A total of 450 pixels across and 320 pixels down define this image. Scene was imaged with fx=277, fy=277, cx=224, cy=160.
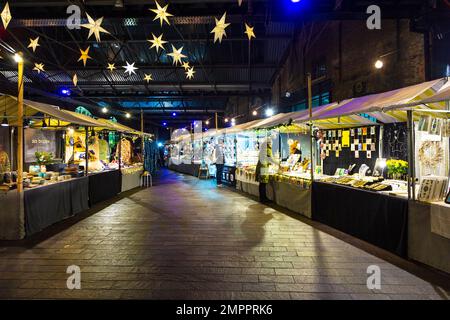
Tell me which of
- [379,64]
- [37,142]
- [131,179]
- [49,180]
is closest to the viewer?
[49,180]

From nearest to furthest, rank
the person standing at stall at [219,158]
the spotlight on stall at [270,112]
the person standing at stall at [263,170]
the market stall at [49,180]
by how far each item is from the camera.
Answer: the market stall at [49,180]
the person standing at stall at [263,170]
the person standing at stall at [219,158]
the spotlight on stall at [270,112]

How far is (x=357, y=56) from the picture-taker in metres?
7.58

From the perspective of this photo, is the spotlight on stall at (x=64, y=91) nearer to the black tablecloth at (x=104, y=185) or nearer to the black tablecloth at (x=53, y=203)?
the black tablecloth at (x=104, y=185)

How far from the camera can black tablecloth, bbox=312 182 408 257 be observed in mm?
3904

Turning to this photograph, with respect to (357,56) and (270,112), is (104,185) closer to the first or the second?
(357,56)

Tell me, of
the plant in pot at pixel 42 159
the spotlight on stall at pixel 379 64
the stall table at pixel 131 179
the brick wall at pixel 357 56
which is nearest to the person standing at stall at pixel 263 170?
the brick wall at pixel 357 56

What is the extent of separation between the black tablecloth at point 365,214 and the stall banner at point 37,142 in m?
10.3

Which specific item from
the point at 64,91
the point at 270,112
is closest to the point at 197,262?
the point at 270,112

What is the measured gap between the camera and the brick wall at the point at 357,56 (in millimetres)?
5983

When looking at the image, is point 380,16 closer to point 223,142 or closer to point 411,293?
point 411,293

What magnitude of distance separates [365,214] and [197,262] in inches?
110

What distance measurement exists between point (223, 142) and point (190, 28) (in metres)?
5.02

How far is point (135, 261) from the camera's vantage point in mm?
3789
